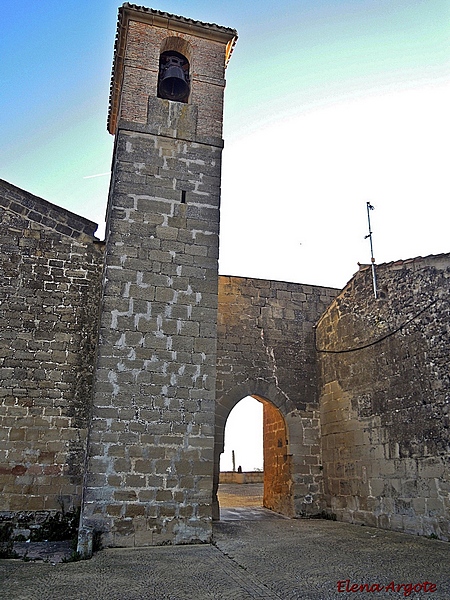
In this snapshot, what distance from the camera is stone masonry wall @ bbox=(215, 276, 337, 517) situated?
1012 centimetres

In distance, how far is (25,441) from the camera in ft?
26.4

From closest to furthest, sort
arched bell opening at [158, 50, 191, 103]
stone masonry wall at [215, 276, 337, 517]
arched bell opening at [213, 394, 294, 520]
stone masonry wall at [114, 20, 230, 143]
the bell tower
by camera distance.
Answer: the bell tower
stone masonry wall at [114, 20, 230, 143]
arched bell opening at [158, 50, 191, 103]
arched bell opening at [213, 394, 294, 520]
stone masonry wall at [215, 276, 337, 517]

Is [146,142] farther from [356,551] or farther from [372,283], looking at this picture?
[356,551]

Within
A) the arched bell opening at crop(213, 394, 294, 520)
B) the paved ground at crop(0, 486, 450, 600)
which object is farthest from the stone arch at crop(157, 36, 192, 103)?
the paved ground at crop(0, 486, 450, 600)

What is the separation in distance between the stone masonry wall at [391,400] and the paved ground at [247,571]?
868mm

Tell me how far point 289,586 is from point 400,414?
4247mm

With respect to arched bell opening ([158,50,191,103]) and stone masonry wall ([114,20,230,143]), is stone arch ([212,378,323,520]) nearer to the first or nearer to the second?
stone masonry wall ([114,20,230,143])

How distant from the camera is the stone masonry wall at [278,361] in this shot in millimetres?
10117

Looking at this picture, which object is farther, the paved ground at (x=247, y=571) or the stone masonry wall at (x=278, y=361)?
the stone masonry wall at (x=278, y=361)

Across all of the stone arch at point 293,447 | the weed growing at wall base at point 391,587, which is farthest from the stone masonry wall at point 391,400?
the weed growing at wall base at point 391,587

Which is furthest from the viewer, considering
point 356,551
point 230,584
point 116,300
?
point 116,300

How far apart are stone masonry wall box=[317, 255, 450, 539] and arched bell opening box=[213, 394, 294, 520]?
0.83 meters

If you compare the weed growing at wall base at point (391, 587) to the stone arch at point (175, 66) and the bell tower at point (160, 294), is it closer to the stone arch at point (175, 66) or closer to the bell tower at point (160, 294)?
the bell tower at point (160, 294)

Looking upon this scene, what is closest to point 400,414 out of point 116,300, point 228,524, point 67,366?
point 228,524
